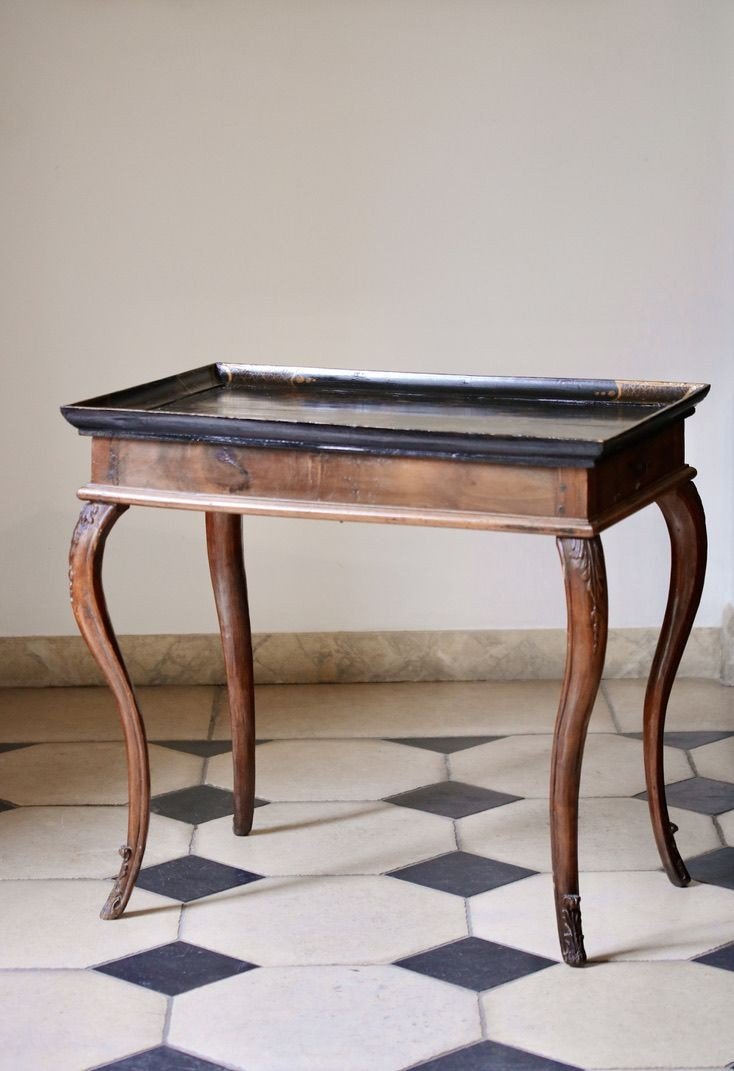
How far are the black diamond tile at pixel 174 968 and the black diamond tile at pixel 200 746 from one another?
1009mm

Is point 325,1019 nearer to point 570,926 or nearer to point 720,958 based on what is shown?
point 570,926

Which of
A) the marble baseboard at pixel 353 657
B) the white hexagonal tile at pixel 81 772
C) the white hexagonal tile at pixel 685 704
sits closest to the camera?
the white hexagonal tile at pixel 81 772

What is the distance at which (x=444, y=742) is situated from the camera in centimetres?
352

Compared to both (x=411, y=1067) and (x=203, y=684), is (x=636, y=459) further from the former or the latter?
(x=203, y=684)

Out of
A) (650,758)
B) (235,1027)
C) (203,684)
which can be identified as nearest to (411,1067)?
(235,1027)

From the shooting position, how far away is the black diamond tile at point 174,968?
7.68ft

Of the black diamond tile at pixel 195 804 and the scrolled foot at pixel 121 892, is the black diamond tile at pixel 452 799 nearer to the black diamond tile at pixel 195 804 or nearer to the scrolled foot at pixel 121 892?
the black diamond tile at pixel 195 804

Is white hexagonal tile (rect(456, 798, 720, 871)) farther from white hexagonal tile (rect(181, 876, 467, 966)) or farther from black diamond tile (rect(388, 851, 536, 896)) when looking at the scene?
white hexagonal tile (rect(181, 876, 467, 966))

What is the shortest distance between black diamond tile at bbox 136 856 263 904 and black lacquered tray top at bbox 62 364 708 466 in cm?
89

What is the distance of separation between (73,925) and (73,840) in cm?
39

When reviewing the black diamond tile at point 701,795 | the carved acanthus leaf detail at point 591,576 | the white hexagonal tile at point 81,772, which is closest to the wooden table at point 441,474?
the carved acanthus leaf detail at point 591,576

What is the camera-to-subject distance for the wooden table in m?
2.20

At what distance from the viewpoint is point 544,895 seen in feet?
8.70

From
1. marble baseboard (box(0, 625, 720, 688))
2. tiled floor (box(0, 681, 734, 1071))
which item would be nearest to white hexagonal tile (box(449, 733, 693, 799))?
tiled floor (box(0, 681, 734, 1071))
